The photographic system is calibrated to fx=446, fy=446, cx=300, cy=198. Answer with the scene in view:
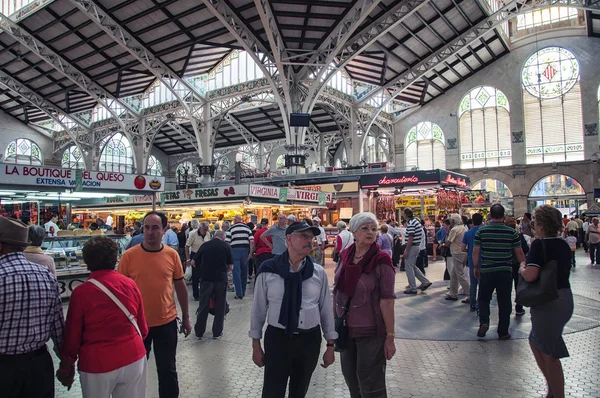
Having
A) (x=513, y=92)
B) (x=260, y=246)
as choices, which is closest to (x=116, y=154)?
(x=513, y=92)

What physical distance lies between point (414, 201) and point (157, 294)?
21431mm

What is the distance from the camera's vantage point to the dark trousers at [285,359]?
2787mm

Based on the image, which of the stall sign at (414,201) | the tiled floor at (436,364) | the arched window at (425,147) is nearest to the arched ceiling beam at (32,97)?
the stall sign at (414,201)

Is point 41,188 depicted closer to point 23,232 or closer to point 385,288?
point 23,232

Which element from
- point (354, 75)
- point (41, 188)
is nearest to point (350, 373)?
point (41, 188)

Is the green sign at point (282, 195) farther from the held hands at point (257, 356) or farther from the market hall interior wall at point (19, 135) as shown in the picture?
the market hall interior wall at point (19, 135)

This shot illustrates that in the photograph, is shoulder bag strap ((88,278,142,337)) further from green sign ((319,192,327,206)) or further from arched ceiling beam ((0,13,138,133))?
arched ceiling beam ((0,13,138,133))

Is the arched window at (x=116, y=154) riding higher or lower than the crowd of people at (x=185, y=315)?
higher

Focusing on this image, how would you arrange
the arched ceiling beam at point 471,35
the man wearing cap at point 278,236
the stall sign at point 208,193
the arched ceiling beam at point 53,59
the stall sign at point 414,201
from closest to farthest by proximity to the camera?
the man wearing cap at point 278,236 → the stall sign at point 208,193 → the arched ceiling beam at point 471,35 → the stall sign at point 414,201 → the arched ceiling beam at point 53,59

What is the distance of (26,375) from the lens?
7.88ft

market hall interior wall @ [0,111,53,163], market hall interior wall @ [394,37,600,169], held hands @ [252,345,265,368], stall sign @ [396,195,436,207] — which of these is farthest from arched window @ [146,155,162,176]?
held hands @ [252,345,265,368]

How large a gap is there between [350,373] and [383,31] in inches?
830

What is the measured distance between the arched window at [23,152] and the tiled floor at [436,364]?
129 feet

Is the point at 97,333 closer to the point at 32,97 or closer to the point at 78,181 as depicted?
the point at 78,181
